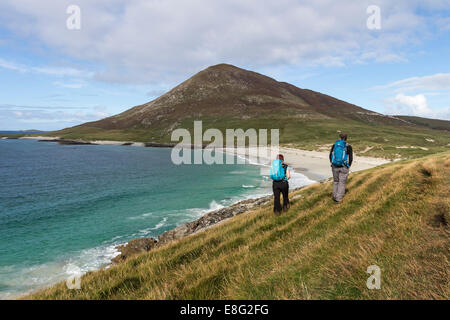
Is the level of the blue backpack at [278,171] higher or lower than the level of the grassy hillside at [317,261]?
higher

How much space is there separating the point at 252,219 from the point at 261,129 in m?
165

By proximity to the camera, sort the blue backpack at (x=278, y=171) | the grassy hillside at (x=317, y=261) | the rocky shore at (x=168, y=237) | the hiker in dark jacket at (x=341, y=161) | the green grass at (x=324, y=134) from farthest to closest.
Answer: the green grass at (x=324, y=134)
the rocky shore at (x=168, y=237)
the hiker in dark jacket at (x=341, y=161)
the blue backpack at (x=278, y=171)
the grassy hillside at (x=317, y=261)

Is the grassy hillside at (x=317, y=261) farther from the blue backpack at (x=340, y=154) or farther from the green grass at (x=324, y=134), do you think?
the green grass at (x=324, y=134)

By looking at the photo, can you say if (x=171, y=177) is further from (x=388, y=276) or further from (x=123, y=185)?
(x=388, y=276)

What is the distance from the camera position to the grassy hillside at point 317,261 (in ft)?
14.8

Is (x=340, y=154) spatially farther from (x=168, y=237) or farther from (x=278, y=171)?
(x=168, y=237)

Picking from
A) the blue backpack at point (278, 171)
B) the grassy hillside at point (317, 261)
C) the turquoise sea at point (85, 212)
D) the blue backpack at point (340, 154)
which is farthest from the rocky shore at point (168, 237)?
the blue backpack at point (340, 154)

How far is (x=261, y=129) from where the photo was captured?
17262 cm

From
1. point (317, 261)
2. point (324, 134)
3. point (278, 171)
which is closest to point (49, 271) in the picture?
point (278, 171)

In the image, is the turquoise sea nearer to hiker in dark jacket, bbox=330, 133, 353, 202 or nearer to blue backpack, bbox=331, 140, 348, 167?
hiker in dark jacket, bbox=330, 133, 353, 202

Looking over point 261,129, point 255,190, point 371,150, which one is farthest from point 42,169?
point 261,129

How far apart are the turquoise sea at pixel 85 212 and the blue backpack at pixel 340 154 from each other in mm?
16462

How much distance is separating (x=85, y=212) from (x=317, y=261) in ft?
102

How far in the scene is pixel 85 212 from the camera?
97.2 feet
